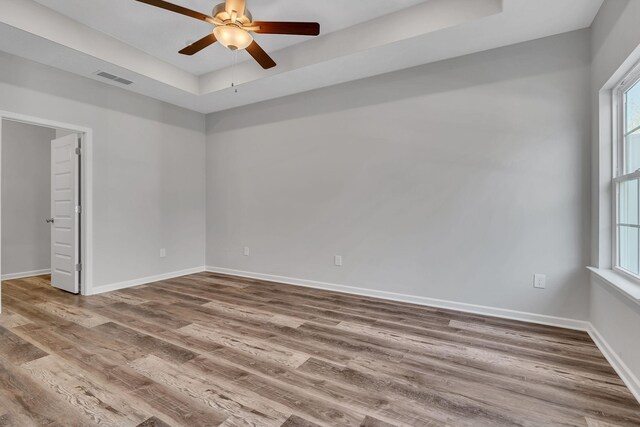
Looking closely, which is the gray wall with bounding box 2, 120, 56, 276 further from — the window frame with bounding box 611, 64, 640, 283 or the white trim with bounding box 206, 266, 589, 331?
the window frame with bounding box 611, 64, 640, 283

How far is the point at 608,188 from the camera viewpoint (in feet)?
8.11

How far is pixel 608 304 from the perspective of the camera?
7.44 feet

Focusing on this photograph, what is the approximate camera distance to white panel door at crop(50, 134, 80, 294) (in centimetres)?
390

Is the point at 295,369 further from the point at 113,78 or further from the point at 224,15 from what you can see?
the point at 113,78

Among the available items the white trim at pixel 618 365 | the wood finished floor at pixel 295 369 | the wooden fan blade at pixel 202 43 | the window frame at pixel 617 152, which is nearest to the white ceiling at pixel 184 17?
the wooden fan blade at pixel 202 43

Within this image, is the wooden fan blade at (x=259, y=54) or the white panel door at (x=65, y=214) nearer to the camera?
the wooden fan blade at (x=259, y=54)

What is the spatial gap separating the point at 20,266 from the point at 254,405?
5.38 meters

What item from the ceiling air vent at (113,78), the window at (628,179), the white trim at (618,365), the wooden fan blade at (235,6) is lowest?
the white trim at (618,365)

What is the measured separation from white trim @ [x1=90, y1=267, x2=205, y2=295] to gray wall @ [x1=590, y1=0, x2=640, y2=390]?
5.09 metres

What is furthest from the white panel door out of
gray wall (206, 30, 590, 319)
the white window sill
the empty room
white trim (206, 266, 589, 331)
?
the white window sill

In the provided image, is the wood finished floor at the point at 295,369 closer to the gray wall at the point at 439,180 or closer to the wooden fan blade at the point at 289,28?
the gray wall at the point at 439,180

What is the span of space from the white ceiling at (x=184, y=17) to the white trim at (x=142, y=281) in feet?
9.91

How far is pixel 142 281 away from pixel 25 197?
257 cm

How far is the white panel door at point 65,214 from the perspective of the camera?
390cm
